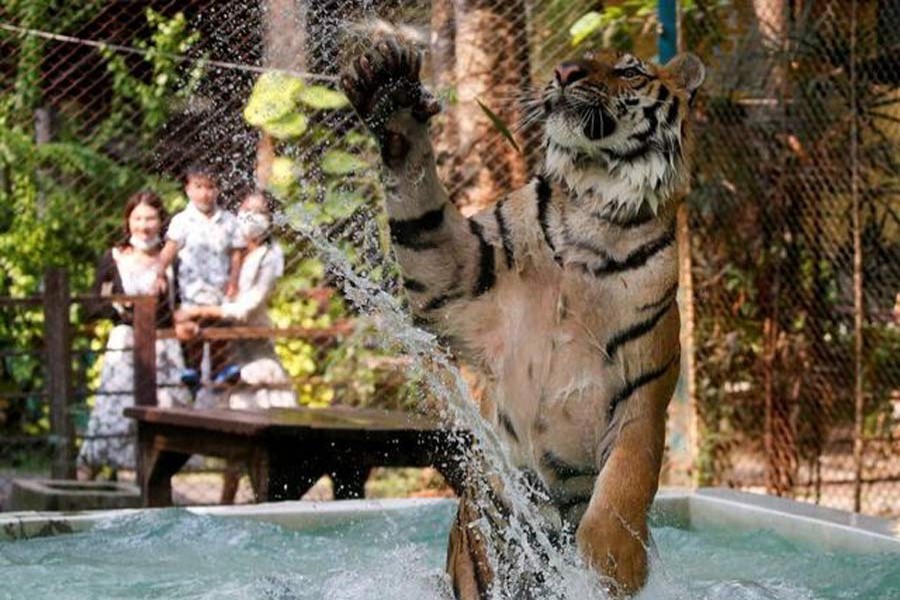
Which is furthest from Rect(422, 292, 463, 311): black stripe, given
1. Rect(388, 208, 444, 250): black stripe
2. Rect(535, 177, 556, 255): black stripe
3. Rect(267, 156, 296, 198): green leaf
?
Rect(267, 156, 296, 198): green leaf

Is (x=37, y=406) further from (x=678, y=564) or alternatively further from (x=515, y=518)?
(x=515, y=518)

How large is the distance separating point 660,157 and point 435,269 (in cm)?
55

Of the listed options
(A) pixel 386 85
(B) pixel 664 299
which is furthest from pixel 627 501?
(A) pixel 386 85

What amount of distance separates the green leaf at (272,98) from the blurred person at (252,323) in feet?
1.42

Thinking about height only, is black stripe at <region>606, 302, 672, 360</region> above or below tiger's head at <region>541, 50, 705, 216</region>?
below

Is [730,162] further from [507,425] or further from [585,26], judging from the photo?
[507,425]

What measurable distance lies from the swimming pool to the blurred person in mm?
2557

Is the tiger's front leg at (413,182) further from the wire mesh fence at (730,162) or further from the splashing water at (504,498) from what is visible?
the wire mesh fence at (730,162)

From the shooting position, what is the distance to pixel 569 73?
3.94 meters

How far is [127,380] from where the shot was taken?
A: 9141mm

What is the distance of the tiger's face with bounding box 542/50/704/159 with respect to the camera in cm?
393

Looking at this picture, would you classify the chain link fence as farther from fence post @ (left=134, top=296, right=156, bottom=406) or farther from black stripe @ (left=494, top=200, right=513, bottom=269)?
black stripe @ (left=494, top=200, right=513, bottom=269)

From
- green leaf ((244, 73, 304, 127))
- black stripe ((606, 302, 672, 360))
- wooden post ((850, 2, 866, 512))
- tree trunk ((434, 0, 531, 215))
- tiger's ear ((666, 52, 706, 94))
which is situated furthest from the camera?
tree trunk ((434, 0, 531, 215))

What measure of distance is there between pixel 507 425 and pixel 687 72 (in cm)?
93
